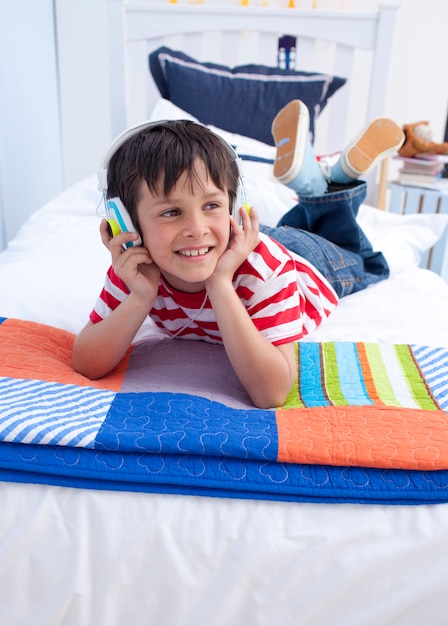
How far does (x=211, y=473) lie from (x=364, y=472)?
0.17 m

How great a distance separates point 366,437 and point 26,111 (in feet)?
7.29

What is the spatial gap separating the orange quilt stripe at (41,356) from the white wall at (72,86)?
1368 millimetres

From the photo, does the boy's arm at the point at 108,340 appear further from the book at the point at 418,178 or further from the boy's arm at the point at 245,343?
the book at the point at 418,178

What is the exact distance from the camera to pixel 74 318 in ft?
3.83

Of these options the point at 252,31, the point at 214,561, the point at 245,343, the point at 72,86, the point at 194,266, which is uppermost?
the point at 252,31

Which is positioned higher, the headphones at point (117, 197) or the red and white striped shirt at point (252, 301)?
the headphones at point (117, 197)

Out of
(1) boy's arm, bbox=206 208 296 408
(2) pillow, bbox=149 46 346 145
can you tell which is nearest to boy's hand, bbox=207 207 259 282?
(1) boy's arm, bbox=206 208 296 408

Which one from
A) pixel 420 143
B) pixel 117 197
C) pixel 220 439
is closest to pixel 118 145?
pixel 117 197

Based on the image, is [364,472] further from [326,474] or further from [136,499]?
[136,499]

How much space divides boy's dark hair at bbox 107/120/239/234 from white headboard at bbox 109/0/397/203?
1.68 m

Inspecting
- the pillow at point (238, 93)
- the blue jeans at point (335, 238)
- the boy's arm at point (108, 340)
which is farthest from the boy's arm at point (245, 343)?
the pillow at point (238, 93)

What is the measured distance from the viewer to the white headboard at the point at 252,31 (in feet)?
7.68

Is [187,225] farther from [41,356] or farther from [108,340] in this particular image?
[41,356]

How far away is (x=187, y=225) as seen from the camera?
84 cm
